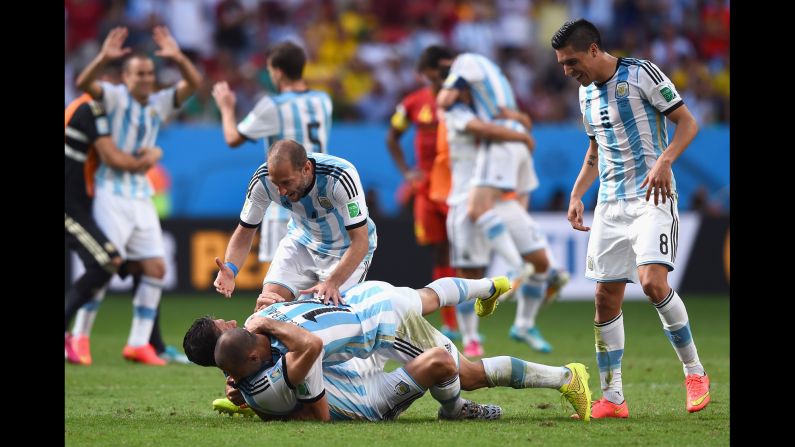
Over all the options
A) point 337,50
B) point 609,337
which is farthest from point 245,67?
point 609,337

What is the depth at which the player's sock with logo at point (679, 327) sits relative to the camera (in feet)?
21.1

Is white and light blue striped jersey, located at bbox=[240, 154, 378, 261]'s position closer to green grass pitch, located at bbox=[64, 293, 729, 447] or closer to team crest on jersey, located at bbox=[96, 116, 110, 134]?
green grass pitch, located at bbox=[64, 293, 729, 447]

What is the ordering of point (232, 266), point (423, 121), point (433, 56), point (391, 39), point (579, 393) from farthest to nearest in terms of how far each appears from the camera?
point (391, 39)
point (423, 121)
point (433, 56)
point (232, 266)
point (579, 393)

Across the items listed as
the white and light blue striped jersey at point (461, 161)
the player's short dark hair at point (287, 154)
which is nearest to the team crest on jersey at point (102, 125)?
the white and light blue striped jersey at point (461, 161)

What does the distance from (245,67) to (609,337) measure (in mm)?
11633

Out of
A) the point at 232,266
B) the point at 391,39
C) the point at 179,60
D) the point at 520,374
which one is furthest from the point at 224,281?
the point at 391,39

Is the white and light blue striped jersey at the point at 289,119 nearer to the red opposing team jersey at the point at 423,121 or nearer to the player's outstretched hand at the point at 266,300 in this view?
the player's outstretched hand at the point at 266,300

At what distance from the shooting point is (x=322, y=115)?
889 cm

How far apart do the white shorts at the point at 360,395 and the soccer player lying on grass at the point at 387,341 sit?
0.27 ft

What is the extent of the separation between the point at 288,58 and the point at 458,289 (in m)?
2.89

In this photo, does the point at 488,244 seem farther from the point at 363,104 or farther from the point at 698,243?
the point at 363,104

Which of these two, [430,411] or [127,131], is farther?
[127,131]

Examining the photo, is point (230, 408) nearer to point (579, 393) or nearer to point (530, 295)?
point (579, 393)

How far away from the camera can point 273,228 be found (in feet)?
28.2
